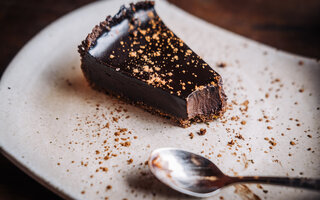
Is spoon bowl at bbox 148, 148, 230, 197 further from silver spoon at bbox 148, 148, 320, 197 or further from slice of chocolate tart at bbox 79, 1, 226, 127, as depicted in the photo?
slice of chocolate tart at bbox 79, 1, 226, 127

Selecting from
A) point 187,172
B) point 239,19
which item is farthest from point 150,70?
point 239,19

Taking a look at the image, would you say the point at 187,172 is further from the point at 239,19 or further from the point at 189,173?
the point at 239,19

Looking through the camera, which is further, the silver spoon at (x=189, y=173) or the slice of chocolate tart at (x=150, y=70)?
the slice of chocolate tart at (x=150, y=70)

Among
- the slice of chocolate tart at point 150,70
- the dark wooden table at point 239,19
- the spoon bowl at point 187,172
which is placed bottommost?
the spoon bowl at point 187,172

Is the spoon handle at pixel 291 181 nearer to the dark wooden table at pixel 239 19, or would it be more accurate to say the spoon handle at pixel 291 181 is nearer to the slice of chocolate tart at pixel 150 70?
the slice of chocolate tart at pixel 150 70

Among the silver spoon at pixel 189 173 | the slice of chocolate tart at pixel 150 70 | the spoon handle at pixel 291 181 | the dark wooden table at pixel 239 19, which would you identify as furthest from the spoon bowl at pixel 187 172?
the dark wooden table at pixel 239 19

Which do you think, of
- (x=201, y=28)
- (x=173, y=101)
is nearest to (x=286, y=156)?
(x=173, y=101)
